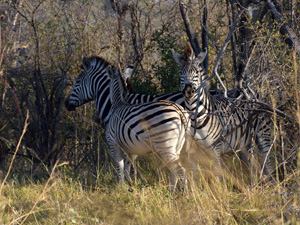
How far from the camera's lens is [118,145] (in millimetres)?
5215

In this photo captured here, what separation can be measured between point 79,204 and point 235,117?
247 centimetres

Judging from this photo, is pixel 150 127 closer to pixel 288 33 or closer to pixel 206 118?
pixel 206 118

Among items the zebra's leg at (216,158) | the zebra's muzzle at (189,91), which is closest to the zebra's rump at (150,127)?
the zebra's muzzle at (189,91)

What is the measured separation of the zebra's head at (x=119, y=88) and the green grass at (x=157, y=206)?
1282mm

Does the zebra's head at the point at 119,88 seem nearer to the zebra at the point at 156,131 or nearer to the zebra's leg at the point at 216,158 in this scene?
the zebra at the point at 156,131

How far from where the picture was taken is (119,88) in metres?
5.78

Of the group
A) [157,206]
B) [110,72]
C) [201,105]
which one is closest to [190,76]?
[201,105]

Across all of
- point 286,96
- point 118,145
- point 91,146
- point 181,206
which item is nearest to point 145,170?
point 118,145

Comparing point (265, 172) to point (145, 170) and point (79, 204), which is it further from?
point (79, 204)

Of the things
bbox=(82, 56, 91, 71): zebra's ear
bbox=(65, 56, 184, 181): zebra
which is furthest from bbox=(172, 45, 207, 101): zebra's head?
bbox=(82, 56, 91, 71): zebra's ear

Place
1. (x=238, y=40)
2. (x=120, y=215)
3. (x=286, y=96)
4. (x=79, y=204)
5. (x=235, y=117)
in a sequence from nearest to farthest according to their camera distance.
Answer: (x=120, y=215) → (x=79, y=204) → (x=286, y=96) → (x=235, y=117) → (x=238, y=40)

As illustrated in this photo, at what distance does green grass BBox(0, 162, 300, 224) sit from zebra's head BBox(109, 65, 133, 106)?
50.5 inches

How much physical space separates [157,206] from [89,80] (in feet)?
10.2

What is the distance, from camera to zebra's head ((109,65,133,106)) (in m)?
5.72
